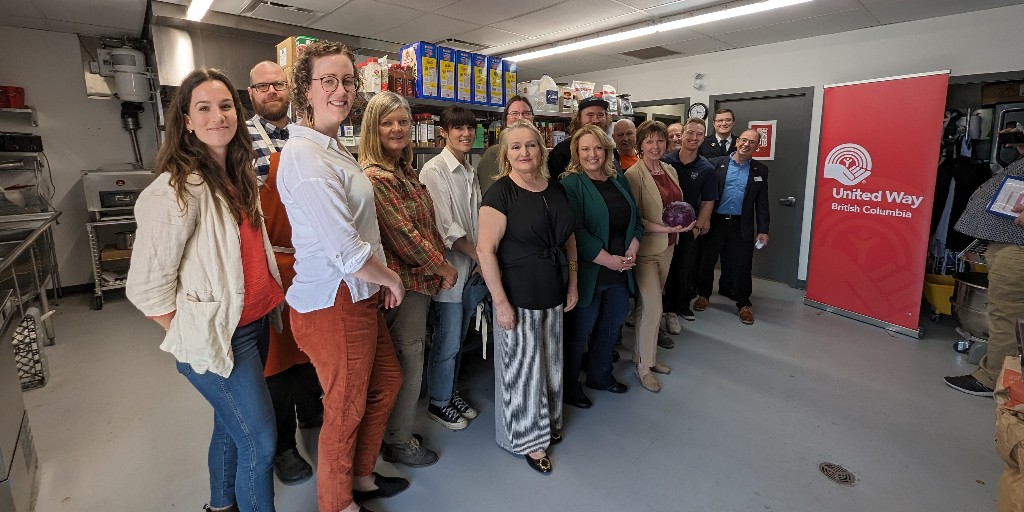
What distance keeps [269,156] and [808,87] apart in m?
5.39

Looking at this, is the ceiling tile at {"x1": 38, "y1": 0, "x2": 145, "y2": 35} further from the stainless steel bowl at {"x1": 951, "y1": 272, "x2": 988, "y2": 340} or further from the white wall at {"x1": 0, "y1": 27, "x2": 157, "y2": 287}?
the stainless steel bowl at {"x1": 951, "y1": 272, "x2": 988, "y2": 340}

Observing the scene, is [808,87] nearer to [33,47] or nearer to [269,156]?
[269,156]

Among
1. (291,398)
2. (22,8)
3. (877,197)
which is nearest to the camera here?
(291,398)

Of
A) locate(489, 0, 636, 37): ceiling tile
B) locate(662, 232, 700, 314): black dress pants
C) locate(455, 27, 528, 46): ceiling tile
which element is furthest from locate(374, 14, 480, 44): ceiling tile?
locate(662, 232, 700, 314): black dress pants

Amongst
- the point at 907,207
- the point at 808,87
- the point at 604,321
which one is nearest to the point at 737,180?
the point at 907,207

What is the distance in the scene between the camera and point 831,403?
2.91 metres

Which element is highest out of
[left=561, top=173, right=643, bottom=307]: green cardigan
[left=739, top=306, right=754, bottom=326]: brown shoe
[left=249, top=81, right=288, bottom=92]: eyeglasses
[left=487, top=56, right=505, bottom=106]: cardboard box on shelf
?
[left=487, top=56, right=505, bottom=106]: cardboard box on shelf

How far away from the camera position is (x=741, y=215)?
14.4 feet

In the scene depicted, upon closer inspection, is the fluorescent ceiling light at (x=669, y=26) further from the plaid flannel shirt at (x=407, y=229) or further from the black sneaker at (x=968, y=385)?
the plaid flannel shirt at (x=407, y=229)

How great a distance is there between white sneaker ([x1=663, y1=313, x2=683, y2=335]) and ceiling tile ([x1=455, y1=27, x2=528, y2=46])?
3.36 metres

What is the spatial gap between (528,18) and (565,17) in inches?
13.7

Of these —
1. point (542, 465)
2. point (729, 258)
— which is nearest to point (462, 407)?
point (542, 465)

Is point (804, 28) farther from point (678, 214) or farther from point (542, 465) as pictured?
point (542, 465)

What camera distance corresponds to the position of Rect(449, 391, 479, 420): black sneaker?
2699mm
